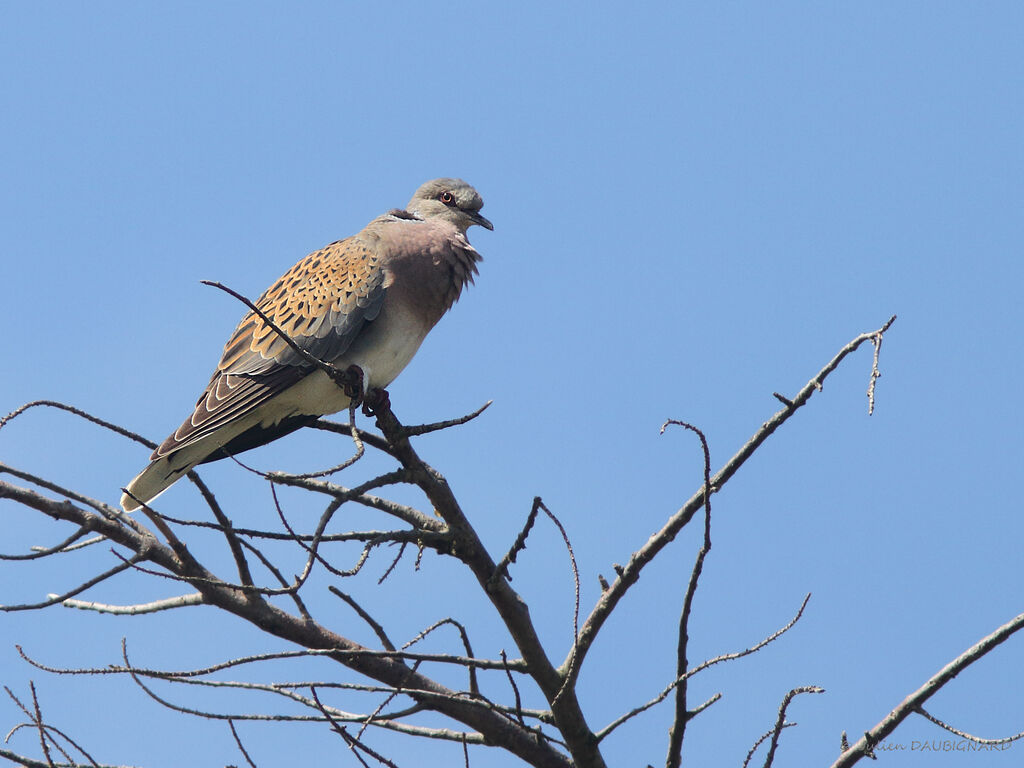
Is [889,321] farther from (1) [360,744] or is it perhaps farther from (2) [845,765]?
(1) [360,744]

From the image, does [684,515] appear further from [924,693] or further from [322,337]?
[322,337]

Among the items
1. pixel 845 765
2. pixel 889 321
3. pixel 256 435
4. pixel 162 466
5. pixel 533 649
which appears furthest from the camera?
pixel 256 435

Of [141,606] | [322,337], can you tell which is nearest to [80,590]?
[141,606]

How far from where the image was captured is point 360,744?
322 cm

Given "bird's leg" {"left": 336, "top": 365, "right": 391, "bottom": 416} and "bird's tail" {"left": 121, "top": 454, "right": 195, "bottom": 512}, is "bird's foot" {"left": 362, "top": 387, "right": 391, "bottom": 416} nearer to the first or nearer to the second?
"bird's leg" {"left": 336, "top": 365, "right": 391, "bottom": 416}

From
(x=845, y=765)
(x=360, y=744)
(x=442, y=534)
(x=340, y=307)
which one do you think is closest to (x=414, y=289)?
(x=340, y=307)

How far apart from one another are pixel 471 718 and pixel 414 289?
216 cm

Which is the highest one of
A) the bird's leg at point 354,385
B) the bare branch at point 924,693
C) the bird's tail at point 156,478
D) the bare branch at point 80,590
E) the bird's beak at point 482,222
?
the bird's beak at point 482,222

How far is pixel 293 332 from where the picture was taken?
506cm

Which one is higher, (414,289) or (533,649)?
(414,289)

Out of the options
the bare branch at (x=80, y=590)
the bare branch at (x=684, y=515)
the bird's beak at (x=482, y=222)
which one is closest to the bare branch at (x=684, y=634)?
the bare branch at (x=684, y=515)

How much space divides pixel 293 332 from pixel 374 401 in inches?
28.8

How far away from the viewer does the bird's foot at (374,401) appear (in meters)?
4.48

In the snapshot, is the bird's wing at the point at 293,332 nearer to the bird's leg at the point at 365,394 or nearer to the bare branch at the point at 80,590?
the bird's leg at the point at 365,394
